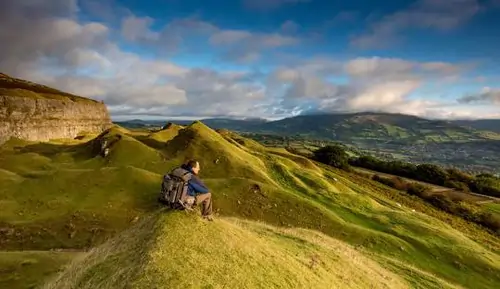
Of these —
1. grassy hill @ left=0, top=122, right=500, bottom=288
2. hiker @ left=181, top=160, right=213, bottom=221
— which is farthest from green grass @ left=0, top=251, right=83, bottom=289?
hiker @ left=181, top=160, right=213, bottom=221

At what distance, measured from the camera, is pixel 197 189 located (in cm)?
2195

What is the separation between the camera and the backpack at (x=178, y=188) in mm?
21484

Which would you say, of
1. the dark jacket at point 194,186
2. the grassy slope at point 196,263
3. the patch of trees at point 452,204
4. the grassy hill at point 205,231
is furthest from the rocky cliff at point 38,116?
the patch of trees at point 452,204

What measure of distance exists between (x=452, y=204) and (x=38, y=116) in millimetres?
119627

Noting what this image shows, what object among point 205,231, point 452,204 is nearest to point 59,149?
point 205,231

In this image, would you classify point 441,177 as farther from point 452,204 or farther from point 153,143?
point 153,143

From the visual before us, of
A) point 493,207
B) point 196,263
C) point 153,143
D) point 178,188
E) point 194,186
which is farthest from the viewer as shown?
point 493,207

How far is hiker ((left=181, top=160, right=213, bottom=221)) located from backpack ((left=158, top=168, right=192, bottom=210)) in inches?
11.9

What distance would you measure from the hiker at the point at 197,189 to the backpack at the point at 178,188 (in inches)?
11.9

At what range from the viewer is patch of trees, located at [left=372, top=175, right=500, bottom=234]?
109m

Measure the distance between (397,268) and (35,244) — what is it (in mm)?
35433

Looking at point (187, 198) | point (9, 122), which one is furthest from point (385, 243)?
point (9, 122)

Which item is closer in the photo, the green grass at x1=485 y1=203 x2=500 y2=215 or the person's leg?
the person's leg

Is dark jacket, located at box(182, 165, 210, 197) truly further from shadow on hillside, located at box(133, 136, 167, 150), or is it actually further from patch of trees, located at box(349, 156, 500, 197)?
patch of trees, located at box(349, 156, 500, 197)
